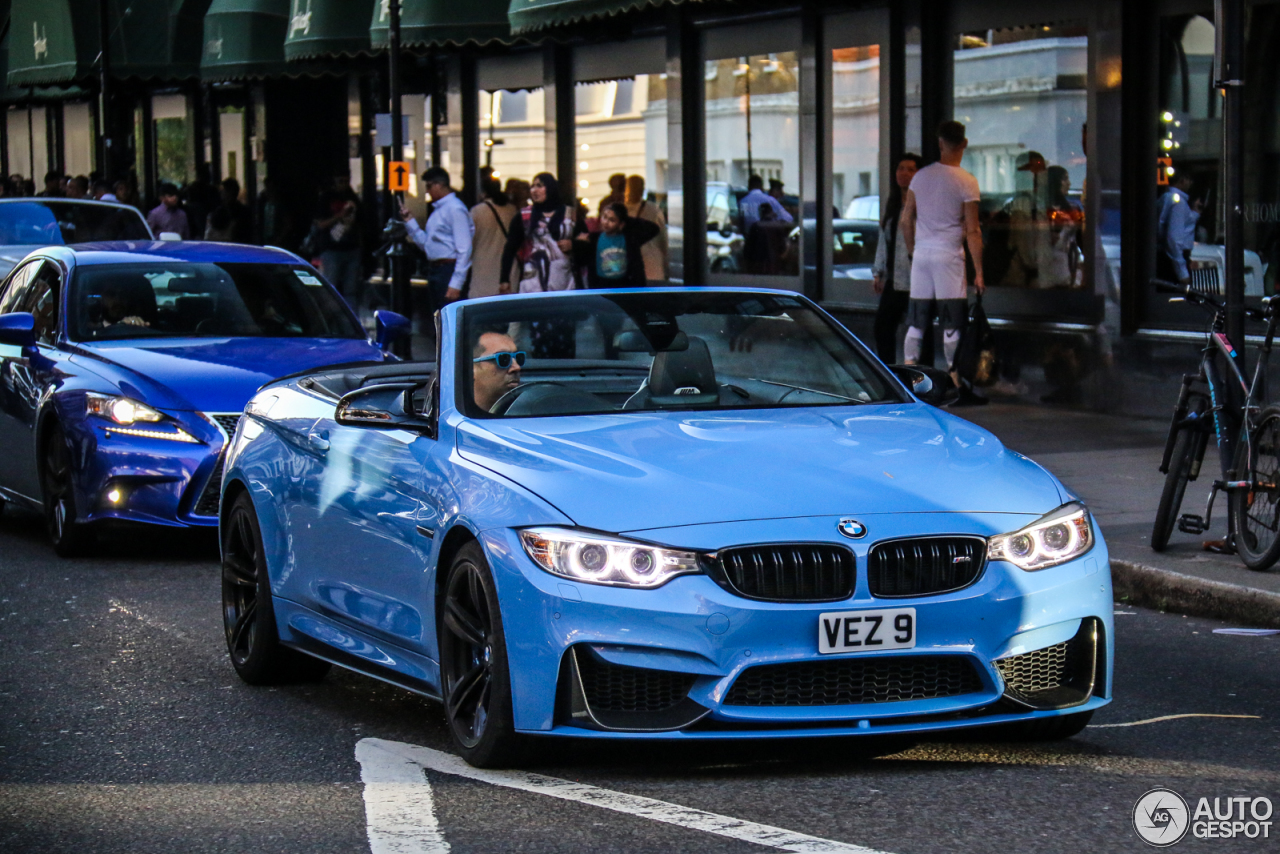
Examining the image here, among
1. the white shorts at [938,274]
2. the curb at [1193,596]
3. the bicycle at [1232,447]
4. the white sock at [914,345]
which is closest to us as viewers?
the curb at [1193,596]

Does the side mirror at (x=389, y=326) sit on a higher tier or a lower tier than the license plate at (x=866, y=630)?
higher

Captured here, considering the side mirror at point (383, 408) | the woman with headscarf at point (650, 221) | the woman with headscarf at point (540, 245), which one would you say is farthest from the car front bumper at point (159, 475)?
the woman with headscarf at point (540, 245)

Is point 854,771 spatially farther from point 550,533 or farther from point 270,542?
point 270,542

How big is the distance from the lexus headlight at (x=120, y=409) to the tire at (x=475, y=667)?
4.91 metres

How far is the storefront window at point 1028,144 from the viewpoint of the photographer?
16.2 meters

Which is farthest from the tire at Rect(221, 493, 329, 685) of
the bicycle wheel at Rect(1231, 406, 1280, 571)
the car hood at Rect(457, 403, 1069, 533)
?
the bicycle wheel at Rect(1231, 406, 1280, 571)

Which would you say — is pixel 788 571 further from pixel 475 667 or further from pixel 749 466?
pixel 475 667

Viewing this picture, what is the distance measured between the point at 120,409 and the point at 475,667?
17.4 feet

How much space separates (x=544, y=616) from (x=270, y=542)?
2178mm

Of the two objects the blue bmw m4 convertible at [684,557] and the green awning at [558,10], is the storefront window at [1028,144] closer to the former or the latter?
the green awning at [558,10]

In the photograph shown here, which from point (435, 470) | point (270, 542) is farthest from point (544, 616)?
point (270, 542)

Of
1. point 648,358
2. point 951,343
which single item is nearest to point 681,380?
point 648,358

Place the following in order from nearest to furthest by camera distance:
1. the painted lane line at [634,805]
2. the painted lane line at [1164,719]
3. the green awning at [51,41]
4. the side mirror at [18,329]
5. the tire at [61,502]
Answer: the painted lane line at [634,805] < the painted lane line at [1164,719] < the tire at [61,502] < the side mirror at [18,329] < the green awning at [51,41]

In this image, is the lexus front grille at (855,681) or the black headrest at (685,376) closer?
the lexus front grille at (855,681)
